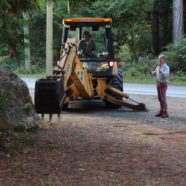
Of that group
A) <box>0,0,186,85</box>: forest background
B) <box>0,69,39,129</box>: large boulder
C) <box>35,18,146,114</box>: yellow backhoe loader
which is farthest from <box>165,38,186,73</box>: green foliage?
<box>0,69,39,129</box>: large boulder

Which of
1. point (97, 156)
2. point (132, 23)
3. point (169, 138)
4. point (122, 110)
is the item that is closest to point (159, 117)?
point (122, 110)

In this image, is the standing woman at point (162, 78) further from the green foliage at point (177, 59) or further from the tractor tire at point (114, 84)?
the green foliage at point (177, 59)

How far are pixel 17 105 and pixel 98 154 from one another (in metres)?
2.77

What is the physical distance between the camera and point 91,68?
1600 cm

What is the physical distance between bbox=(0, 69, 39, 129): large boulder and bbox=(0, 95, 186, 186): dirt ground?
0.26 meters

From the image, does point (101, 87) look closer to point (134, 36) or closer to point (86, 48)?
point (86, 48)

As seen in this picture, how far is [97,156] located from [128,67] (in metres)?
27.1

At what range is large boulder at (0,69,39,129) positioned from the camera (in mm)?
10133

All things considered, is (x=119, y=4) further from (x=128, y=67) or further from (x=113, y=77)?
(x=113, y=77)

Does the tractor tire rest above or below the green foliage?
below

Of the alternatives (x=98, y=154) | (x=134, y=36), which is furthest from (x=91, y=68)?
(x=134, y=36)

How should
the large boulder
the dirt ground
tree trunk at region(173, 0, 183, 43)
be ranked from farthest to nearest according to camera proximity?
tree trunk at region(173, 0, 183, 43) < the large boulder < the dirt ground

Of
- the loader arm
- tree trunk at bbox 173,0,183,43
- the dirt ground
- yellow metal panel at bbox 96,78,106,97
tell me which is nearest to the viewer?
the dirt ground

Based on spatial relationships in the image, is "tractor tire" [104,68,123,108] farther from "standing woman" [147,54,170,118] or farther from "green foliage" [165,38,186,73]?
"green foliage" [165,38,186,73]
